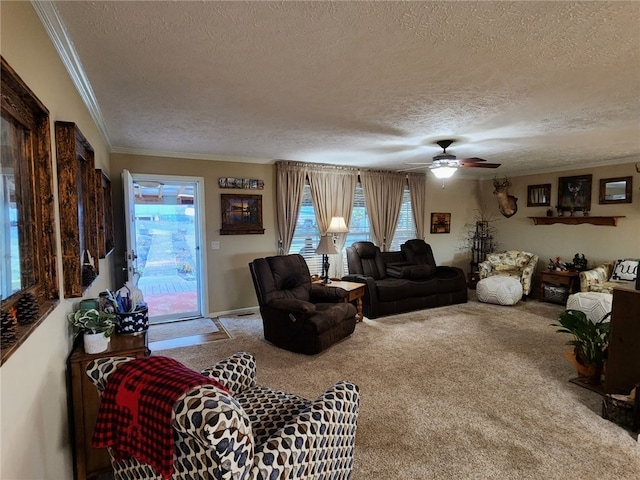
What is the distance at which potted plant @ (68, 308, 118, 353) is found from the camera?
192 centimetres

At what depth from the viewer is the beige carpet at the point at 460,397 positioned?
2080 mm

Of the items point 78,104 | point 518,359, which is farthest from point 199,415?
point 518,359

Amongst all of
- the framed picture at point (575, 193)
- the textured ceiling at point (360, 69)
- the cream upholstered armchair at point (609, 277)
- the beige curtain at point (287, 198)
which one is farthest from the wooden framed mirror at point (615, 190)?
the beige curtain at point (287, 198)

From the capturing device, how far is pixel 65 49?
1.86m

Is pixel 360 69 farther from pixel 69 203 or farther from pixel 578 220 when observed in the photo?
pixel 578 220

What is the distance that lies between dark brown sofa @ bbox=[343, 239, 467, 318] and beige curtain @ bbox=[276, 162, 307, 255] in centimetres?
108

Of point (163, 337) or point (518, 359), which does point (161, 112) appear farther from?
point (518, 359)

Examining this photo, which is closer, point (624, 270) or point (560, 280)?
point (624, 270)

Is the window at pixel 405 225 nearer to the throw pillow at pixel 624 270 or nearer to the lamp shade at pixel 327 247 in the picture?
the lamp shade at pixel 327 247

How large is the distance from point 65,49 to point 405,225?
606cm

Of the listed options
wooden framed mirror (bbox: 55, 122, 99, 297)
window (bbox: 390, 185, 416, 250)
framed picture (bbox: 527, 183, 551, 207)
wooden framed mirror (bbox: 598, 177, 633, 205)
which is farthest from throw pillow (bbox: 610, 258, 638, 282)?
wooden framed mirror (bbox: 55, 122, 99, 297)

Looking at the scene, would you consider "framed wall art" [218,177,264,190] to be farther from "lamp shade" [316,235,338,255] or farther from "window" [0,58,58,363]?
"window" [0,58,58,363]

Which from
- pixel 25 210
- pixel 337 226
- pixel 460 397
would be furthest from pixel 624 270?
pixel 25 210

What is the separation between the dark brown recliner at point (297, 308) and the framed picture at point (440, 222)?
3640 millimetres
